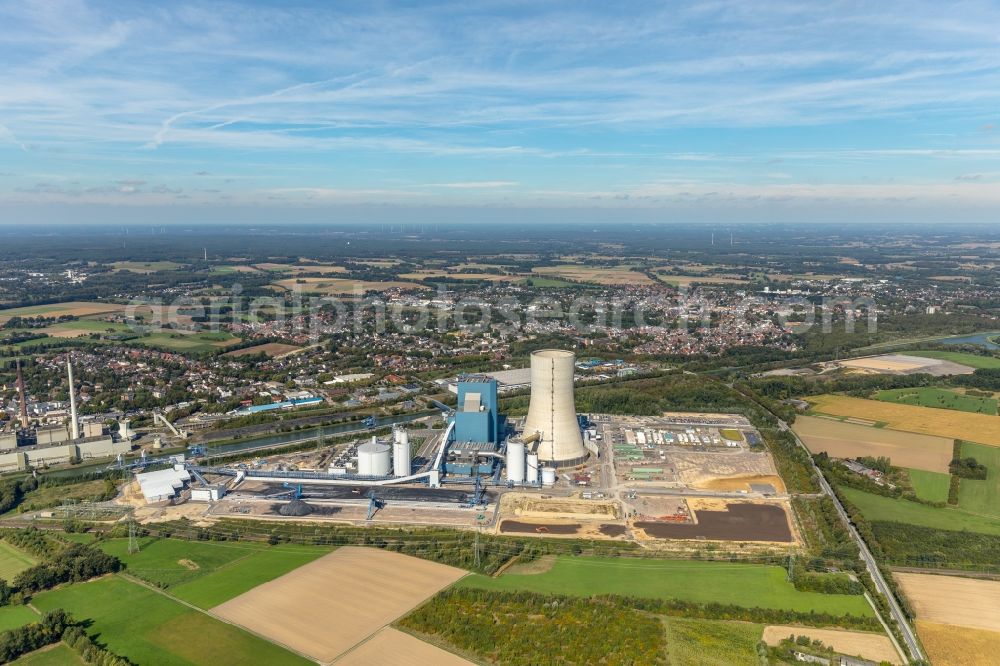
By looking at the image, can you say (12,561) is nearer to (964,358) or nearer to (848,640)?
(848,640)

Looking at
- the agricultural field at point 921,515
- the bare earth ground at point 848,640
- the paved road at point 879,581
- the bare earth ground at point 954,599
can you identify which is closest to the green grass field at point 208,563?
the bare earth ground at point 848,640

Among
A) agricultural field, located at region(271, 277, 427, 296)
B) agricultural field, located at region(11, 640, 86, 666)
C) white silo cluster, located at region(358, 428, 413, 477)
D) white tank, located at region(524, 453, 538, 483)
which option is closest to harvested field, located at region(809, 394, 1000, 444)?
white tank, located at region(524, 453, 538, 483)

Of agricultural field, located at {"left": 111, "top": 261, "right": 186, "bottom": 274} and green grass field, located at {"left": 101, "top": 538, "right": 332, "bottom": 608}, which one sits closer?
green grass field, located at {"left": 101, "top": 538, "right": 332, "bottom": 608}

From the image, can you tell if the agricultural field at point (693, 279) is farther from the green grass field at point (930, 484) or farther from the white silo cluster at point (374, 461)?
the white silo cluster at point (374, 461)

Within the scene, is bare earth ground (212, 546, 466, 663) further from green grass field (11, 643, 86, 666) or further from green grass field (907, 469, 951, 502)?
green grass field (907, 469, 951, 502)

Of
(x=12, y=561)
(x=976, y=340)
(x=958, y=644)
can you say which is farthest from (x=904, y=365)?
(x=12, y=561)

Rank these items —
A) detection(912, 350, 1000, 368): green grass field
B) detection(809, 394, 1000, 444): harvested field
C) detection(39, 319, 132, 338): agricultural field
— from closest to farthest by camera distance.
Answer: detection(809, 394, 1000, 444): harvested field → detection(912, 350, 1000, 368): green grass field → detection(39, 319, 132, 338): agricultural field
